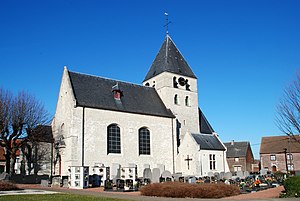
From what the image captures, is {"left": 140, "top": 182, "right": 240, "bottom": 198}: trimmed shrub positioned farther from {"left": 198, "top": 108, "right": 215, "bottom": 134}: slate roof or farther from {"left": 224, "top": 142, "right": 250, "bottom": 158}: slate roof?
{"left": 224, "top": 142, "right": 250, "bottom": 158}: slate roof

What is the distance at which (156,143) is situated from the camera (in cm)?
3612

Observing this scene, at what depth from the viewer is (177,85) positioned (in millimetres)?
40781

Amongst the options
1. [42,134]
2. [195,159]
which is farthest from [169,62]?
[42,134]

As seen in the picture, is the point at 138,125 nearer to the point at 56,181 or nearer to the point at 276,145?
the point at 56,181

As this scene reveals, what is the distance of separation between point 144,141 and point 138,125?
1.93 meters

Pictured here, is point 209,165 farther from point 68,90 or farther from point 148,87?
point 68,90

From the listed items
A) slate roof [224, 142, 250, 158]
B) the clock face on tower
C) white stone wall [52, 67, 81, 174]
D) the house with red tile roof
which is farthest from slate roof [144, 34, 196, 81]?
the house with red tile roof

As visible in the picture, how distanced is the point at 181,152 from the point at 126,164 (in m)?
7.26

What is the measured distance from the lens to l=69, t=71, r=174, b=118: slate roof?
32.8m

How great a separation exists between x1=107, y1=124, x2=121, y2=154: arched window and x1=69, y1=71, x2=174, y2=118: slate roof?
6.41 feet

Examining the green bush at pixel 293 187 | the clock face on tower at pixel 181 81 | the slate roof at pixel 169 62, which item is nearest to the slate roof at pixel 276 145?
the slate roof at pixel 169 62

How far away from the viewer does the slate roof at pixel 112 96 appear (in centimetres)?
3278

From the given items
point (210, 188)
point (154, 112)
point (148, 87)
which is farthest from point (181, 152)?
point (210, 188)

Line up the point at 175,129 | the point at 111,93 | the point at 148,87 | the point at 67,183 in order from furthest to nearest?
1. the point at 148,87
2. the point at 175,129
3. the point at 111,93
4. the point at 67,183
